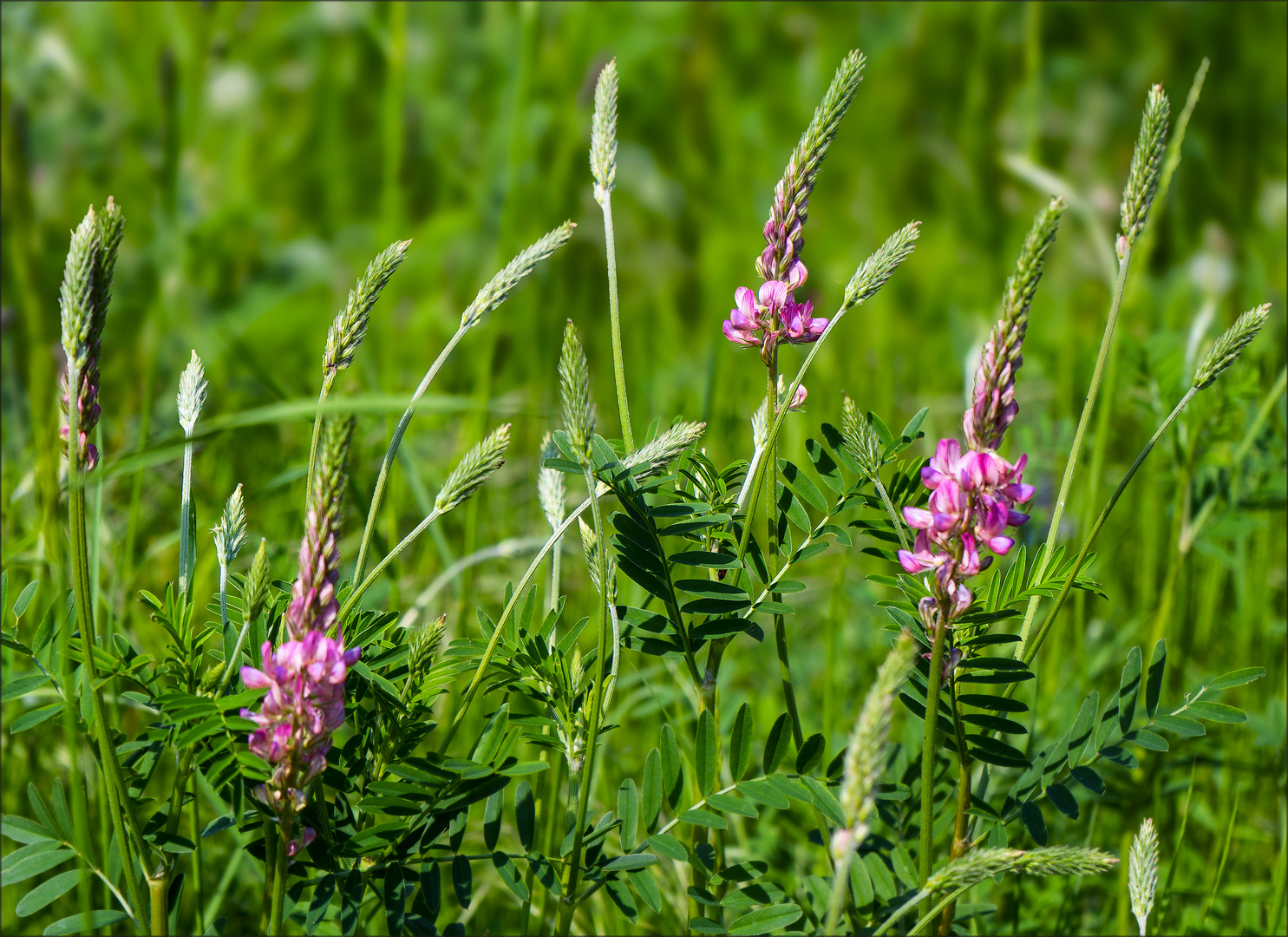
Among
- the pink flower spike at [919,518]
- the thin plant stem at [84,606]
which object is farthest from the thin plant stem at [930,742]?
the thin plant stem at [84,606]

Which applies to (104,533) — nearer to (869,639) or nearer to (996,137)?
(869,639)

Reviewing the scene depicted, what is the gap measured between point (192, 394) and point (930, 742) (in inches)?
21.5

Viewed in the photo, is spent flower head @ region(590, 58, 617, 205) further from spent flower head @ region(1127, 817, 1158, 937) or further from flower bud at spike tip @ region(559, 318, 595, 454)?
spent flower head @ region(1127, 817, 1158, 937)

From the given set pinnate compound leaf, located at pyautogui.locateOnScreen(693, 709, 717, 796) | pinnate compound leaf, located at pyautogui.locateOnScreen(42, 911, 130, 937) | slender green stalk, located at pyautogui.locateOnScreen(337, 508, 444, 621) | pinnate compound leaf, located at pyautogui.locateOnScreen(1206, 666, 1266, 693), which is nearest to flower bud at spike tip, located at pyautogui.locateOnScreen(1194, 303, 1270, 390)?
pinnate compound leaf, located at pyautogui.locateOnScreen(1206, 666, 1266, 693)

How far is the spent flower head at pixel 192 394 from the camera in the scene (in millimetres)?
781

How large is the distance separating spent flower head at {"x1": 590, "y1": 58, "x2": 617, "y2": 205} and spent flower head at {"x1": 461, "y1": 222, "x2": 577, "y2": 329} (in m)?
0.10

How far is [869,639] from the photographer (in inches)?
65.5

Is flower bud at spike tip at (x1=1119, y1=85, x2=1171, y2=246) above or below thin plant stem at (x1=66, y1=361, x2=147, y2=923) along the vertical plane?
above

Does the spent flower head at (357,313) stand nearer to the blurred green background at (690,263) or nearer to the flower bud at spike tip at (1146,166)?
the blurred green background at (690,263)

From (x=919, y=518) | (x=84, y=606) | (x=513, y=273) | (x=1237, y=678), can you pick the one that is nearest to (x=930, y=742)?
(x=919, y=518)

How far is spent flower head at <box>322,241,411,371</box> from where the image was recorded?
0.70 meters

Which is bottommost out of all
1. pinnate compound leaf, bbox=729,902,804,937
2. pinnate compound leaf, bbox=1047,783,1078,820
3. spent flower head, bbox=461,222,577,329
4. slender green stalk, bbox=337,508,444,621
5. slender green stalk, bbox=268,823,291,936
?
pinnate compound leaf, bbox=729,902,804,937

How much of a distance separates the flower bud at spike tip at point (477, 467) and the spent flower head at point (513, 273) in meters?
0.09

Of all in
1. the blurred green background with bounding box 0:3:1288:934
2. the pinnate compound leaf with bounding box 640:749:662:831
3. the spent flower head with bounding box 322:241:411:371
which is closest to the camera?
the spent flower head with bounding box 322:241:411:371
